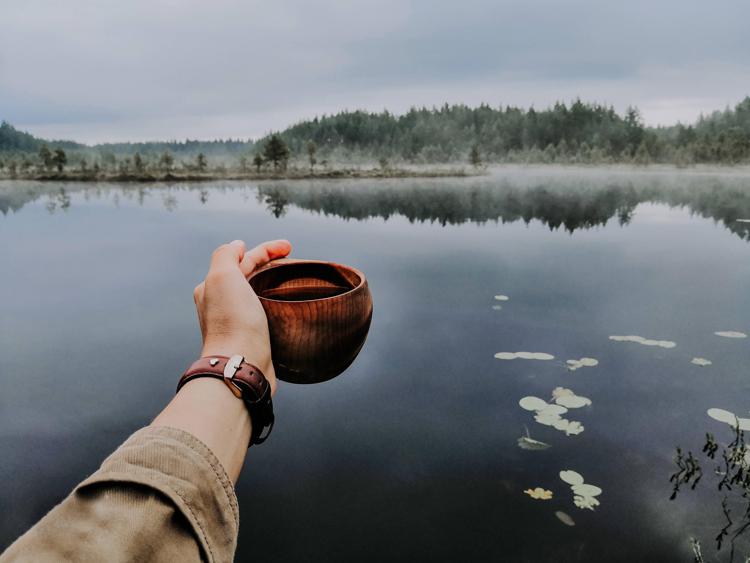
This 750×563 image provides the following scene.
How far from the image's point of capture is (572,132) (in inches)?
3378

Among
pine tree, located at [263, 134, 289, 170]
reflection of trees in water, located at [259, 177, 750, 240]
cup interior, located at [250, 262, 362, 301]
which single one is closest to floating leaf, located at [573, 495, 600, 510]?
cup interior, located at [250, 262, 362, 301]

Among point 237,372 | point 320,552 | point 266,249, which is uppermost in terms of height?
point 266,249

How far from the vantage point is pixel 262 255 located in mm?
1593

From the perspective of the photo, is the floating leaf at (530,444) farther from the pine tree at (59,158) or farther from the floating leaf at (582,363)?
the pine tree at (59,158)

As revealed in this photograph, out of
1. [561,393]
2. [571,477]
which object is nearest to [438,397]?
[561,393]

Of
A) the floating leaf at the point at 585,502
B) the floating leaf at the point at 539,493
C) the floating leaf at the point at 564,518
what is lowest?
the floating leaf at the point at 585,502

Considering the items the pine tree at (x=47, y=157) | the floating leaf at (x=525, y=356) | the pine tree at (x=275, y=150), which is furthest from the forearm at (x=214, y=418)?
the pine tree at (x=47, y=157)

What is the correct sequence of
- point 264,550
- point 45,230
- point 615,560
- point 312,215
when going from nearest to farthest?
point 615,560, point 264,550, point 45,230, point 312,215

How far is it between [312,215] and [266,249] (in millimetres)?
19367

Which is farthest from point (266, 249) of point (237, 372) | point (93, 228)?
point (93, 228)

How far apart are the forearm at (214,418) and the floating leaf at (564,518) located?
10.3ft

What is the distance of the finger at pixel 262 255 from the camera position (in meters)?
1.53

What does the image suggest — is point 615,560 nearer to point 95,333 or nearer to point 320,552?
point 320,552

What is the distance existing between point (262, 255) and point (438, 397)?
4.05 m
